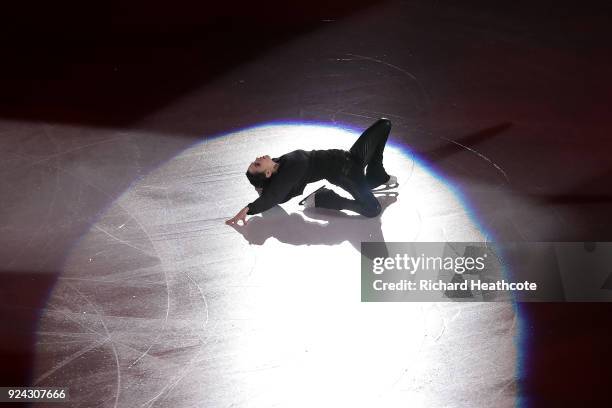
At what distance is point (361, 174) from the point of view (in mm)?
4504

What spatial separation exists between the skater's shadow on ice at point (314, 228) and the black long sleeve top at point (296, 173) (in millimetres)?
231

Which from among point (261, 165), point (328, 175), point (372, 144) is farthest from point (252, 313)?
point (372, 144)

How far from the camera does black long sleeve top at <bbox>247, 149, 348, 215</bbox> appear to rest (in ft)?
14.1

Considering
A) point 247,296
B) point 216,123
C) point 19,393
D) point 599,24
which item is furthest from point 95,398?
point 599,24

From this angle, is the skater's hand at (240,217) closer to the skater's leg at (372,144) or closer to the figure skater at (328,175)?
the figure skater at (328,175)

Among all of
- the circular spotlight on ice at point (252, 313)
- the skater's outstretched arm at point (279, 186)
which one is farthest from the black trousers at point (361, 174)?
the skater's outstretched arm at point (279, 186)

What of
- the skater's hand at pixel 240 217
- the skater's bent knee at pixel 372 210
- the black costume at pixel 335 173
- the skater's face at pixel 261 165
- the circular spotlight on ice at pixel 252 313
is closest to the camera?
the circular spotlight on ice at pixel 252 313

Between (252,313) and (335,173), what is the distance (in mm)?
1051

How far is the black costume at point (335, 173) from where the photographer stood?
14.1ft

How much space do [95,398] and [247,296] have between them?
41.8 inches

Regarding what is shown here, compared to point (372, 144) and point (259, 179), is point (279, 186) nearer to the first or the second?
point (259, 179)

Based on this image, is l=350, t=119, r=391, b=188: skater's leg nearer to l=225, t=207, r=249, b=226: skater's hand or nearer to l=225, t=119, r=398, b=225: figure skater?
l=225, t=119, r=398, b=225: figure skater

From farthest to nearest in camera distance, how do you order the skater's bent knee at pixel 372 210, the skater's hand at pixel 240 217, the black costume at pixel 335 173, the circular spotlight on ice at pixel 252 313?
the skater's bent knee at pixel 372 210
the skater's hand at pixel 240 217
the black costume at pixel 335 173
the circular spotlight on ice at pixel 252 313

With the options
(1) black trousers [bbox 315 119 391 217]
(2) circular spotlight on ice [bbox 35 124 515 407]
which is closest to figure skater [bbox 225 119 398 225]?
(1) black trousers [bbox 315 119 391 217]
